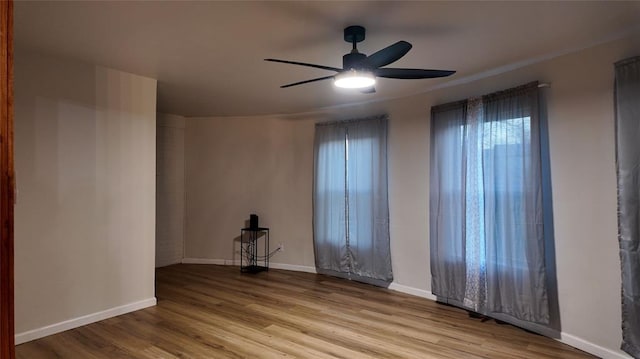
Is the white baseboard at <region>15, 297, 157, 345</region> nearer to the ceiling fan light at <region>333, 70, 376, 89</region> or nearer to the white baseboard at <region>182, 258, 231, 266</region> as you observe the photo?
the white baseboard at <region>182, 258, 231, 266</region>

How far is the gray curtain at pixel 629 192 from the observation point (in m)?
2.39

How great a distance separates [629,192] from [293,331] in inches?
111

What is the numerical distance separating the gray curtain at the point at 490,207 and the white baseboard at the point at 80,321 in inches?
124

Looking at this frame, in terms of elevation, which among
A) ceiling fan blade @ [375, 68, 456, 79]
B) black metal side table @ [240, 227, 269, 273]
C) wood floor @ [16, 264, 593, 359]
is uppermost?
ceiling fan blade @ [375, 68, 456, 79]

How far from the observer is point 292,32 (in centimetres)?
254

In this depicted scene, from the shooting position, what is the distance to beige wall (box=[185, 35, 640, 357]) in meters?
2.67

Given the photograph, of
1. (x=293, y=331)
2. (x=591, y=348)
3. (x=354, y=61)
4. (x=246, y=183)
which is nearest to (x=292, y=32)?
(x=354, y=61)

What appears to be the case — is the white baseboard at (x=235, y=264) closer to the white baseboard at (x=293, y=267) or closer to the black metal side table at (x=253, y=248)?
the white baseboard at (x=293, y=267)

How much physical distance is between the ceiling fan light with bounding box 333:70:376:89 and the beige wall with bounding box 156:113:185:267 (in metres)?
4.08

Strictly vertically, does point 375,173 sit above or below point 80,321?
above

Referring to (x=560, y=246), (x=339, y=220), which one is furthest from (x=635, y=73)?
(x=339, y=220)

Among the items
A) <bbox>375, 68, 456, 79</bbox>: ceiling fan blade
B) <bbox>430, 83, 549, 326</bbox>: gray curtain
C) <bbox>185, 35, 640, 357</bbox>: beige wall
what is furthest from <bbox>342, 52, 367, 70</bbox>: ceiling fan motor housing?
<bbox>185, 35, 640, 357</bbox>: beige wall

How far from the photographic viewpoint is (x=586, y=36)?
261cm

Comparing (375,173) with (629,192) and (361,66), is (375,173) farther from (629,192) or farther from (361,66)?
(629,192)
